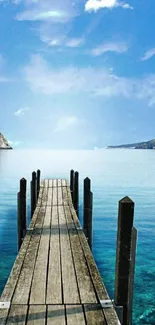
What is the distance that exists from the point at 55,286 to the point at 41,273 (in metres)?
0.61

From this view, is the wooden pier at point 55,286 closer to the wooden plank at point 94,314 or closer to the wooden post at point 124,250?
the wooden plank at point 94,314

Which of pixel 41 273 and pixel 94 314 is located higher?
pixel 41 273

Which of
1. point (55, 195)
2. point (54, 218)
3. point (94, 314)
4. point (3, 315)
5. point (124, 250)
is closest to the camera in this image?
point (3, 315)

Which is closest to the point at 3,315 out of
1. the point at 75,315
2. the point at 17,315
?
the point at 17,315

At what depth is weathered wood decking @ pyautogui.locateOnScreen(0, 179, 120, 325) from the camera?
4.43 meters

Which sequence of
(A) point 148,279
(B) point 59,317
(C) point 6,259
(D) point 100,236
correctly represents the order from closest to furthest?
(B) point 59,317, (A) point 148,279, (C) point 6,259, (D) point 100,236

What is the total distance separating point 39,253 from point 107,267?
5291 millimetres

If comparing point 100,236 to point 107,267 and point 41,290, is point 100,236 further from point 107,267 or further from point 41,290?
point 41,290

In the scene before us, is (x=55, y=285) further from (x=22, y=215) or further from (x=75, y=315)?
(x=22, y=215)

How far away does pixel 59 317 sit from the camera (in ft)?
14.5

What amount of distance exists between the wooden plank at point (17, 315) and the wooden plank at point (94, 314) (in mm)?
897

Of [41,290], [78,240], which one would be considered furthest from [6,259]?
[41,290]

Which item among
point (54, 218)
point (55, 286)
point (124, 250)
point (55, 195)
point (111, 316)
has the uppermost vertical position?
point (55, 195)

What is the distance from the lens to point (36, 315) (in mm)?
4434
